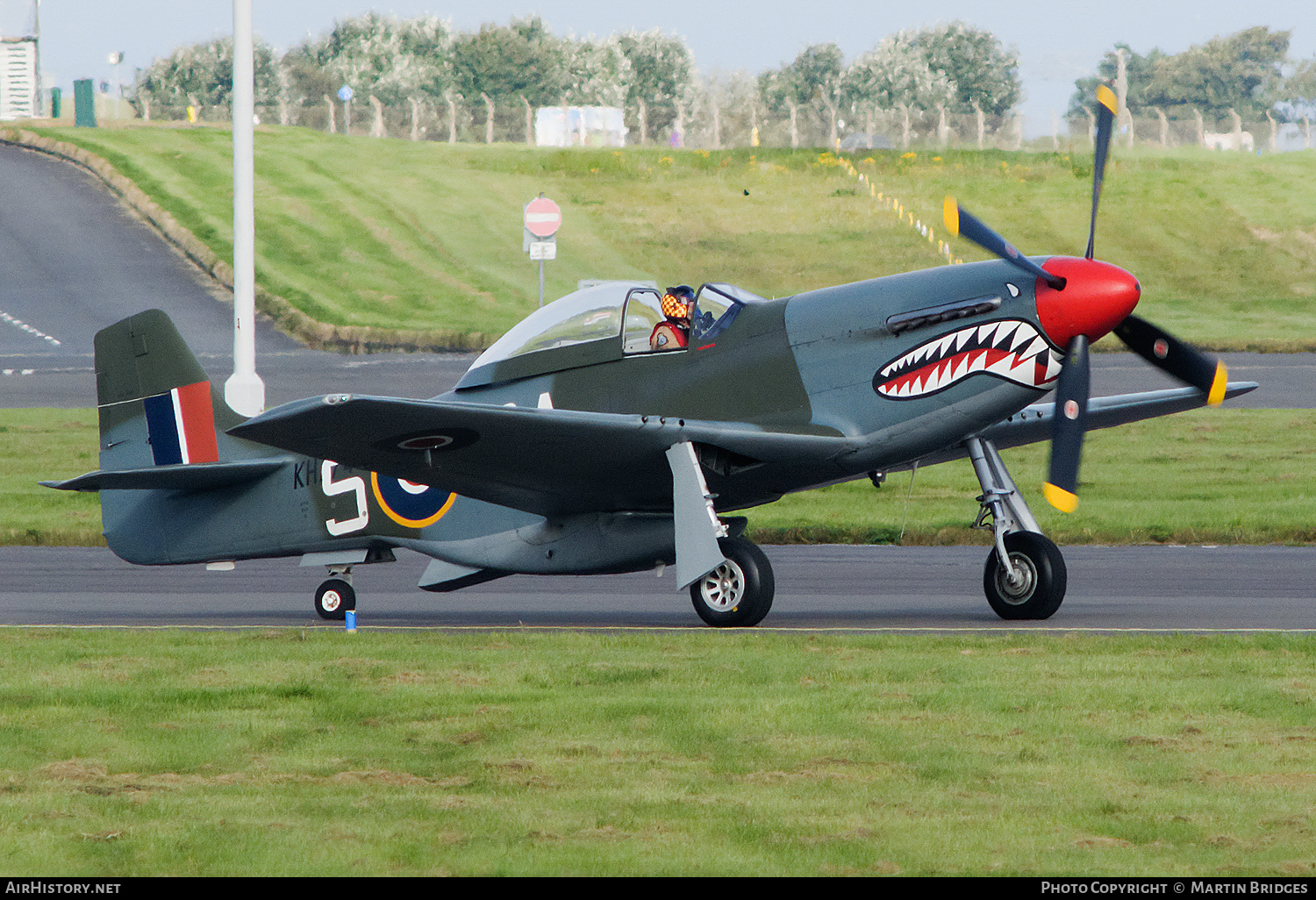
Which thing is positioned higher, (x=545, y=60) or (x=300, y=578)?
(x=545, y=60)

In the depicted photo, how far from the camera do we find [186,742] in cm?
725

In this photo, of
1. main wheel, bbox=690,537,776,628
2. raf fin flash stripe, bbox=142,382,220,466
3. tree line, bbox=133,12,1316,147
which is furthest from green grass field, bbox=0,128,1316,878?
tree line, bbox=133,12,1316,147

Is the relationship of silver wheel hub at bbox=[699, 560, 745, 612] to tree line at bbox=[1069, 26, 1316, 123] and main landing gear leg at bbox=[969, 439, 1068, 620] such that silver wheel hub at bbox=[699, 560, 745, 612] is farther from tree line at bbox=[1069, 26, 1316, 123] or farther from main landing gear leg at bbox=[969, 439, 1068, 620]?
tree line at bbox=[1069, 26, 1316, 123]

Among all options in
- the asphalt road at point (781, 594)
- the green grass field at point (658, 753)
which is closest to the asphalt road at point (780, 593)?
the asphalt road at point (781, 594)

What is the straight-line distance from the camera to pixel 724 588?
1201 centimetres

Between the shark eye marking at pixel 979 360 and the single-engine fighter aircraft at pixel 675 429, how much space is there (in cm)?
1

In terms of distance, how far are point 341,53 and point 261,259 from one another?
337 ft

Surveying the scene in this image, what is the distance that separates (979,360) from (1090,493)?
11.3 metres

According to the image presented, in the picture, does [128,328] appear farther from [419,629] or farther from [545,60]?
[545,60]

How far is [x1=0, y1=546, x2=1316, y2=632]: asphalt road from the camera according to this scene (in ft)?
41.3

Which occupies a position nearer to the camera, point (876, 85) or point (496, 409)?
point (496, 409)

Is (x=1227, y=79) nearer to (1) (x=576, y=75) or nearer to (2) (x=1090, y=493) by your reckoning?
(1) (x=576, y=75)

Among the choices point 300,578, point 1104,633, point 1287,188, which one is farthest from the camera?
point 1287,188

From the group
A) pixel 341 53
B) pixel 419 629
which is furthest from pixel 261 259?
pixel 341 53
